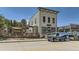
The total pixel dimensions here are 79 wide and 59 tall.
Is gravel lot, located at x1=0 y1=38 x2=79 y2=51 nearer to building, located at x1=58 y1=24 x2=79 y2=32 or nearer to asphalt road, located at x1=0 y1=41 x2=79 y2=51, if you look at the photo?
asphalt road, located at x1=0 y1=41 x2=79 y2=51

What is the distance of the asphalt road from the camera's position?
5.47 metres

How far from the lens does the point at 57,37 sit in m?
5.62

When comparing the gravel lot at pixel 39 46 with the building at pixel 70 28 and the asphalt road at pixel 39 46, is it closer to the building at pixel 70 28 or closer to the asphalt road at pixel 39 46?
the asphalt road at pixel 39 46

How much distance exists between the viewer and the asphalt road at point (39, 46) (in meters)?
5.47

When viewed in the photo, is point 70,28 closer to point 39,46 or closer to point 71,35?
point 71,35

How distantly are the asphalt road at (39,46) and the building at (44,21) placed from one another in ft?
0.71

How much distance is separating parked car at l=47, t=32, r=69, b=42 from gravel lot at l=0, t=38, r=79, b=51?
→ 10 cm

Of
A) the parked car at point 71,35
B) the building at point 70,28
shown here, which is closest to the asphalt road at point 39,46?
the parked car at point 71,35
